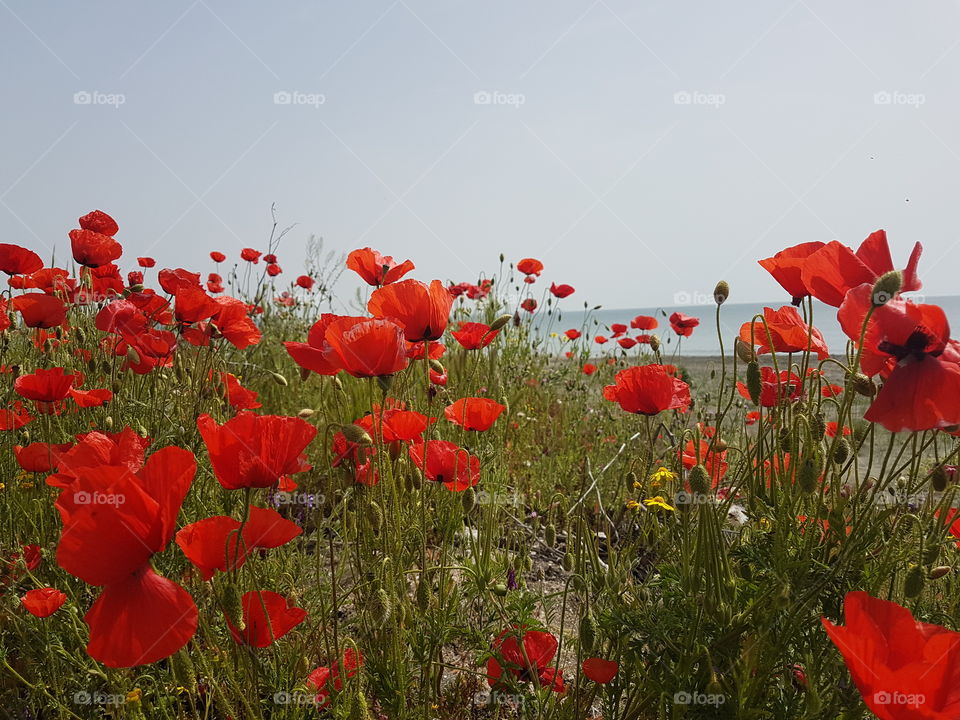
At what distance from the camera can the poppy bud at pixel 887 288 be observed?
1.04 meters

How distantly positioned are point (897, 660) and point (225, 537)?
1.14m

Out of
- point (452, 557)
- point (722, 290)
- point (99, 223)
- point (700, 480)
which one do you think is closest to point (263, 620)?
point (700, 480)

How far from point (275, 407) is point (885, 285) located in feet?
Answer: 12.0

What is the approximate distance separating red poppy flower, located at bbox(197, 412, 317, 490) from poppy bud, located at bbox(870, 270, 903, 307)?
1.01 meters

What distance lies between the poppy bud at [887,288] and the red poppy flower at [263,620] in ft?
4.04

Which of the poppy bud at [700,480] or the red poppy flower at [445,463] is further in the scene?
the red poppy flower at [445,463]

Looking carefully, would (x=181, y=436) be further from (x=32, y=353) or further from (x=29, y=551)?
(x=32, y=353)

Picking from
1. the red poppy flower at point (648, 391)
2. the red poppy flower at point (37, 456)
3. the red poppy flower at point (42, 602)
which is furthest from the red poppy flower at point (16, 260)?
the red poppy flower at point (648, 391)

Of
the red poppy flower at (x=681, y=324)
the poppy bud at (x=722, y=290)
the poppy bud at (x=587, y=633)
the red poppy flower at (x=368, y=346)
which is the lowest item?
the poppy bud at (x=587, y=633)

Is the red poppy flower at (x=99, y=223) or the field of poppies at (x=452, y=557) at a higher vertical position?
the red poppy flower at (x=99, y=223)

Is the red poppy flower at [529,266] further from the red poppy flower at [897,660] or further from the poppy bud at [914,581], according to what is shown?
the red poppy flower at [897,660]

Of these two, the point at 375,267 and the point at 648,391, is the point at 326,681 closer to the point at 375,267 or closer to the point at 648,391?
the point at 648,391

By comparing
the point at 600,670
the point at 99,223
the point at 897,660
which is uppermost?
the point at 99,223

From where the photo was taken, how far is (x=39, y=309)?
2.59 m
